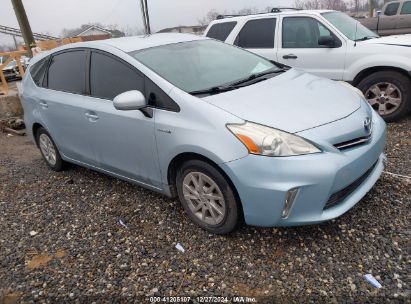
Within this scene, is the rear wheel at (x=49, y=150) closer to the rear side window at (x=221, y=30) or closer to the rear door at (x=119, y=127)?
the rear door at (x=119, y=127)

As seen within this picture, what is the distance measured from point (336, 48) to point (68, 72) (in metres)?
3.77

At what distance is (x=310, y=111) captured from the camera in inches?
111

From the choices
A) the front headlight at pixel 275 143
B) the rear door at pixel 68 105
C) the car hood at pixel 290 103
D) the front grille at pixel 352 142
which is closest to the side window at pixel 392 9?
the car hood at pixel 290 103

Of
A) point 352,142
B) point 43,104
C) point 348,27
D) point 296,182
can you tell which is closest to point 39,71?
point 43,104

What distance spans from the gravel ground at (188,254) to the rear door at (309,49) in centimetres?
217

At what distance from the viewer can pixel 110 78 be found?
11.7 ft

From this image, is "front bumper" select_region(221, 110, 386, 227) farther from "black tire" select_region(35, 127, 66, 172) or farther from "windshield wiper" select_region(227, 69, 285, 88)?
"black tire" select_region(35, 127, 66, 172)

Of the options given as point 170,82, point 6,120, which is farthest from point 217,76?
point 6,120

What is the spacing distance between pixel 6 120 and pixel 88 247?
6056mm

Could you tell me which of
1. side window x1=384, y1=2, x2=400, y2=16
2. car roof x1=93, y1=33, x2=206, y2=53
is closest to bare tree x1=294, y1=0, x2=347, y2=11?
side window x1=384, y1=2, x2=400, y2=16

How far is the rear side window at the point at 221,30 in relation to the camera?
653 centimetres

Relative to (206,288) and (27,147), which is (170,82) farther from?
(27,147)

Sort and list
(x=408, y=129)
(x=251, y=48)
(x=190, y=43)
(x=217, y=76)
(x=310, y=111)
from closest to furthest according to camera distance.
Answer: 1. (x=310, y=111)
2. (x=217, y=76)
3. (x=190, y=43)
4. (x=408, y=129)
5. (x=251, y=48)

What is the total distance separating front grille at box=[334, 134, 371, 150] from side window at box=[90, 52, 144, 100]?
169 centimetres
